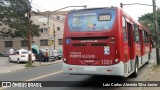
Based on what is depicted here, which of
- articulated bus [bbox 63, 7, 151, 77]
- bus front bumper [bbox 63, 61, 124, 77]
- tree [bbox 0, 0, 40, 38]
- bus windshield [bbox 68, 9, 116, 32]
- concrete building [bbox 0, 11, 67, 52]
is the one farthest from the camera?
concrete building [bbox 0, 11, 67, 52]

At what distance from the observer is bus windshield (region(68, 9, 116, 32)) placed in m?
13.0

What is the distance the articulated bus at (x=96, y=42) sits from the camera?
12.7 meters

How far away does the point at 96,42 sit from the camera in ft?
42.5

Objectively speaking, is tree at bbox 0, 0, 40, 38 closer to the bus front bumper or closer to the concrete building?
the concrete building

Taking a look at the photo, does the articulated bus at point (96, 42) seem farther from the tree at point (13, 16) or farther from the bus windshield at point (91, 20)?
the tree at point (13, 16)

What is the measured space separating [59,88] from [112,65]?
2.22 m

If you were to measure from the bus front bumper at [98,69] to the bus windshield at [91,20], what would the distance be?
1459 millimetres

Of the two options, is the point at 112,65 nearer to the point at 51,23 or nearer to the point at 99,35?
the point at 99,35

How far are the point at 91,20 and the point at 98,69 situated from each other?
6.46ft

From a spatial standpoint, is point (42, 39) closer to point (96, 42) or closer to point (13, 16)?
point (13, 16)

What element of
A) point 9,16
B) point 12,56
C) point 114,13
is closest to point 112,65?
point 114,13

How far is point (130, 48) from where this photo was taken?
50.1 feet

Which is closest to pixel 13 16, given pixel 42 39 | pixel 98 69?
pixel 42 39

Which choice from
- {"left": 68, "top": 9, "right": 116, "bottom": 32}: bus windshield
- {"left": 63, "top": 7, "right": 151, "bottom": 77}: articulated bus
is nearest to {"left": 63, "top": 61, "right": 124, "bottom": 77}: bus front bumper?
{"left": 63, "top": 7, "right": 151, "bottom": 77}: articulated bus
